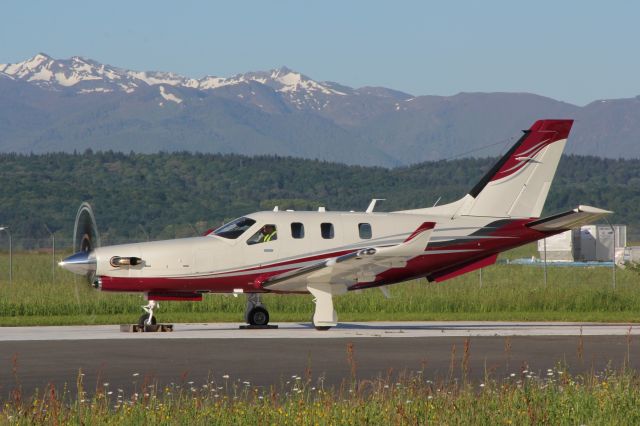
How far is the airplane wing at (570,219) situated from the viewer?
28516mm

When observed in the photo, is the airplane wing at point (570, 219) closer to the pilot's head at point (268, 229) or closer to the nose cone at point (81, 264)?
the pilot's head at point (268, 229)

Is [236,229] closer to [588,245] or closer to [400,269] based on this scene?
[400,269]

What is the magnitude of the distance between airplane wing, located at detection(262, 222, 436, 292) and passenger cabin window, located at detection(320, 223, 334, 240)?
60cm

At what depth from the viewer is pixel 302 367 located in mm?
20438

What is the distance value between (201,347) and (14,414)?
11101mm

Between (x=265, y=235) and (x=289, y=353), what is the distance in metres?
6.90

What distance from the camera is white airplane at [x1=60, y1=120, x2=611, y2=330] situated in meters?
28.5

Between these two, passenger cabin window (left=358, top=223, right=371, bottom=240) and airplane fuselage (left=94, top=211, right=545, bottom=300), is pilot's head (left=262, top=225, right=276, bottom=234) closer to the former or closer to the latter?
airplane fuselage (left=94, top=211, right=545, bottom=300)

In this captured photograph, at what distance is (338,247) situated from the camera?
96.9ft

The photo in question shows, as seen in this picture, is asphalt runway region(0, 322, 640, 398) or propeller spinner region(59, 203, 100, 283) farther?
propeller spinner region(59, 203, 100, 283)

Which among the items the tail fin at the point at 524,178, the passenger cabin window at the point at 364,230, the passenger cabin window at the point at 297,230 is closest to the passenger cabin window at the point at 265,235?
the passenger cabin window at the point at 297,230

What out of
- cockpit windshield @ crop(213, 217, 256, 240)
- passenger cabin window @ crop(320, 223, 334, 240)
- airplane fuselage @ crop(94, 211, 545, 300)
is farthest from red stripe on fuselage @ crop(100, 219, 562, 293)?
cockpit windshield @ crop(213, 217, 256, 240)

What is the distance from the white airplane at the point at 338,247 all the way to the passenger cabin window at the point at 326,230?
2cm

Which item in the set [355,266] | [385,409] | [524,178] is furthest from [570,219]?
[385,409]
